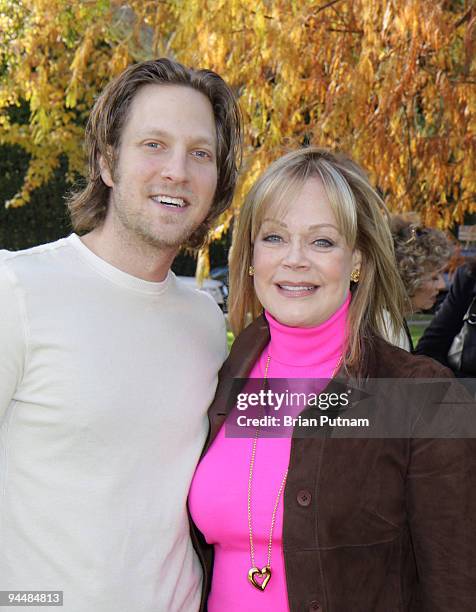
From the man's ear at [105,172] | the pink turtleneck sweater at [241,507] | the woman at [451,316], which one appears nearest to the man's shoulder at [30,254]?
the man's ear at [105,172]

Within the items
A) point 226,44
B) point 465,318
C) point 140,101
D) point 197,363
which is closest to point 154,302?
point 197,363

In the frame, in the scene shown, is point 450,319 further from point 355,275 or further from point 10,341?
point 10,341

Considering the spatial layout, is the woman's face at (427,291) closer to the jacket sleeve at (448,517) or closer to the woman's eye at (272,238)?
the woman's eye at (272,238)

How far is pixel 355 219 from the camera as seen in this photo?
255cm

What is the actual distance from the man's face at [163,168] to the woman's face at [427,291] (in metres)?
2.05

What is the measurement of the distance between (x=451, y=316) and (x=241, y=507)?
2212 mm

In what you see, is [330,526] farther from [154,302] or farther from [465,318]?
[465,318]

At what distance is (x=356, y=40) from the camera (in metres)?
5.25

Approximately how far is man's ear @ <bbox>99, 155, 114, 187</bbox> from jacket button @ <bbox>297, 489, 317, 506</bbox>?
3.80 ft

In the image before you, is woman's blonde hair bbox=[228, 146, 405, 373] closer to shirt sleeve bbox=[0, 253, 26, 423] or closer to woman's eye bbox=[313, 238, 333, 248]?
woman's eye bbox=[313, 238, 333, 248]

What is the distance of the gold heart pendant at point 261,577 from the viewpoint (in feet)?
7.54

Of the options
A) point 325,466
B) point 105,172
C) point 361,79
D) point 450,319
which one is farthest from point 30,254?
point 361,79

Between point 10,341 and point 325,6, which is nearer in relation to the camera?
point 10,341

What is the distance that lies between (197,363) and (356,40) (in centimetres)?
338
